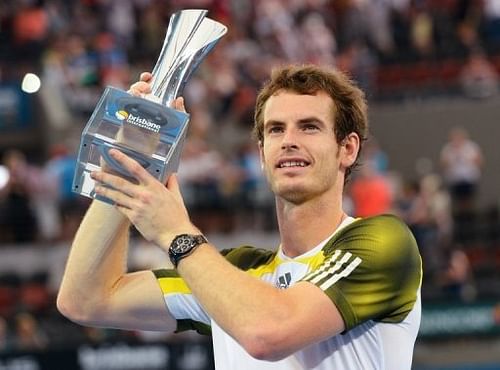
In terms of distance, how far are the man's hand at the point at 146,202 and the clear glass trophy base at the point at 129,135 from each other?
26mm

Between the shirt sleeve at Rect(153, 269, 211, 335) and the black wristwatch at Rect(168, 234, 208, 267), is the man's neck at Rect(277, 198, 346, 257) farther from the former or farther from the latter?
the black wristwatch at Rect(168, 234, 208, 267)

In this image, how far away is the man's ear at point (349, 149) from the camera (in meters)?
4.75

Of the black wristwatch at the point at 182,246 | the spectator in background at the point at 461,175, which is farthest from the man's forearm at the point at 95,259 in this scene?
the spectator in background at the point at 461,175

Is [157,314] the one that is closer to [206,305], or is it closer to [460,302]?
[206,305]

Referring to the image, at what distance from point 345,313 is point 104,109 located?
3.22 feet

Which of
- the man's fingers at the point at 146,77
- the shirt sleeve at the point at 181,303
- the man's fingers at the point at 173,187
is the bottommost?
the shirt sleeve at the point at 181,303

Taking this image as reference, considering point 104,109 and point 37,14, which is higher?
point 37,14

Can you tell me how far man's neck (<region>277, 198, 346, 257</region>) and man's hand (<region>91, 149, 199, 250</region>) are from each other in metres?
0.58

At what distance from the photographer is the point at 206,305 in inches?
165

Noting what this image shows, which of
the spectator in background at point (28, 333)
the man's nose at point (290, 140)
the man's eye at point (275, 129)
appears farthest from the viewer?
the spectator in background at point (28, 333)

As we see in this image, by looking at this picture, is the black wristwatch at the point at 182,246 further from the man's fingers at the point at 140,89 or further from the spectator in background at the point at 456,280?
the spectator in background at the point at 456,280

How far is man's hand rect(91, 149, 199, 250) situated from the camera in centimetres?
414

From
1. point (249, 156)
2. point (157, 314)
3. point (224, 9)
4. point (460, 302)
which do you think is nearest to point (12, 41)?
point (224, 9)

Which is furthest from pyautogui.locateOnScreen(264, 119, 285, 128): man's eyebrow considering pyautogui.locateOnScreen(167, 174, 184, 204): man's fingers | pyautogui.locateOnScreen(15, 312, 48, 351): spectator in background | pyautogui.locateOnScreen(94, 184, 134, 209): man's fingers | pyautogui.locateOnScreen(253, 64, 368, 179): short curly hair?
pyautogui.locateOnScreen(15, 312, 48, 351): spectator in background
